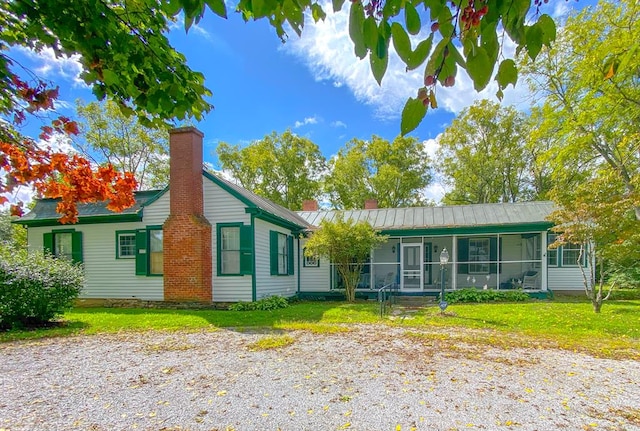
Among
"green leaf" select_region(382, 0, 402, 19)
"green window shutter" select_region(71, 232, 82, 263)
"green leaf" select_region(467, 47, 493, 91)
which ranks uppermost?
"green leaf" select_region(382, 0, 402, 19)

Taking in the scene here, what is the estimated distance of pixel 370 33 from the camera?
1.19 meters

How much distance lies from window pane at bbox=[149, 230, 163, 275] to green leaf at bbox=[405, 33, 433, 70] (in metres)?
12.4

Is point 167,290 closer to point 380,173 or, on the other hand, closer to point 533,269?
point 533,269

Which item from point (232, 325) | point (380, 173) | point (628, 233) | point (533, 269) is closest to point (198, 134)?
point (232, 325)

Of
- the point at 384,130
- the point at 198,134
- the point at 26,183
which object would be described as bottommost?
the point at 26,183

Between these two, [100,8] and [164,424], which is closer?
[100,8]

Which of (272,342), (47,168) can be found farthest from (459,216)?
(47,168)

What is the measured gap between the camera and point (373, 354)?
5.71m

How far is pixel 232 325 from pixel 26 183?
258 inches

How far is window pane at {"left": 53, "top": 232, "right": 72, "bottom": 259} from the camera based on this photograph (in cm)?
1333

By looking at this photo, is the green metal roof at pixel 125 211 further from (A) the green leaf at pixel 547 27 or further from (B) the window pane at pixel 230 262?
(A) the green leaf at pixel 547 27

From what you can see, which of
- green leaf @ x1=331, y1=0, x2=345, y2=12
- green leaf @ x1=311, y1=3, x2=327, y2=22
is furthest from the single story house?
green leaf @ x1=331, y1=0, x2=345, y2=12

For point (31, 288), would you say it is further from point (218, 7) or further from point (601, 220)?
point (601, 220)

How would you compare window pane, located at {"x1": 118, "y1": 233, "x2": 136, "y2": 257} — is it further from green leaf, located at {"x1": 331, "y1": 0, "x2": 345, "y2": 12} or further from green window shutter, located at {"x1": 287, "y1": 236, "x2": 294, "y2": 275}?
green leaf, located at {"x1": 331, "y1": 0, "x2": 345, "y2": 12}
